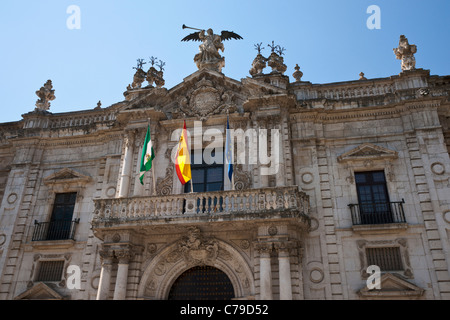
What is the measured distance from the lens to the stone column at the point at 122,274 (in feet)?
44.1

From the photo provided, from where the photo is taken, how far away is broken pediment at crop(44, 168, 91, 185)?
56.5 feet

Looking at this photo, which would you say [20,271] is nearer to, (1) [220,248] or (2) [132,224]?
(2) [132,224]

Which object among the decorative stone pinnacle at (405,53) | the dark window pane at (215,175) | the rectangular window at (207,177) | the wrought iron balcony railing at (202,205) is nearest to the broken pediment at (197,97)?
the rectangular window at (207,177)

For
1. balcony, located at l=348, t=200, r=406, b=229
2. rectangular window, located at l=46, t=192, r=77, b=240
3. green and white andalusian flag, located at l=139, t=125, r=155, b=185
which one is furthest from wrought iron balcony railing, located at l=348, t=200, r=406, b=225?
rectangular window, located at l=46, t=192, r=77, b=240

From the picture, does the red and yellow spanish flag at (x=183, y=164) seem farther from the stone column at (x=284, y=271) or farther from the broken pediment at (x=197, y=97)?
the stone column at (x=284, y=271)

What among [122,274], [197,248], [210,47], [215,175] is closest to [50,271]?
[122,274]

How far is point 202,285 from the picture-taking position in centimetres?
1427

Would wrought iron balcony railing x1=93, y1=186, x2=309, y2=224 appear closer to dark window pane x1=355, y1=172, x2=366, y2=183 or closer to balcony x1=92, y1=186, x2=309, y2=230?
balcony x1=92, y1=186, x2=309, y2=230

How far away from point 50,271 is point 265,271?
887 centimetres

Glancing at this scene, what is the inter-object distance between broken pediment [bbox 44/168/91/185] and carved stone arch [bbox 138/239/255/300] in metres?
5.20

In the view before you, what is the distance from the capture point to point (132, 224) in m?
13.9

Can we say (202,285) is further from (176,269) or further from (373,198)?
(373,198)

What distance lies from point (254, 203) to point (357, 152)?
4.87 m

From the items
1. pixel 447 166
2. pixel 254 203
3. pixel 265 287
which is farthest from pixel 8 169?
pixel 447 166
